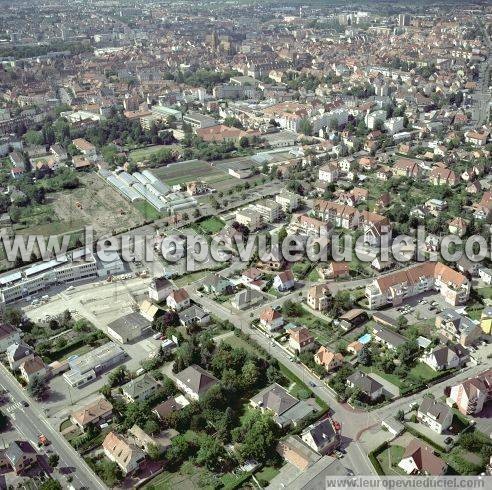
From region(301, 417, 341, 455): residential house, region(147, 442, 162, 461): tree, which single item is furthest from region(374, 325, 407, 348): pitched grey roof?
region(147, 442, 162, 461): tree

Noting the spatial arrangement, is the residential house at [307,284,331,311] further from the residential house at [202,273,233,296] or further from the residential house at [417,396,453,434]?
the residential house at [417,396,453,434]

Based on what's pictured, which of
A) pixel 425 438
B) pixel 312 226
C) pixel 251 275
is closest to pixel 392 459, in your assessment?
pixel 425 438

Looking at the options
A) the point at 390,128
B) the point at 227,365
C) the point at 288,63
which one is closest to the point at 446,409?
the point at 227,365

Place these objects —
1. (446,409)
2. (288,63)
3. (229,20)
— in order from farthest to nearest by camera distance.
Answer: (229,20)
(288,63)
(446,409)

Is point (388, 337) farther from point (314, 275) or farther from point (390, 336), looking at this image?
point (314, 275)

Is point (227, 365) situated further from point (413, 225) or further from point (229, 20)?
point (229, 20)

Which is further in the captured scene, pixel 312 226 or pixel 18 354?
pixel 312 226
